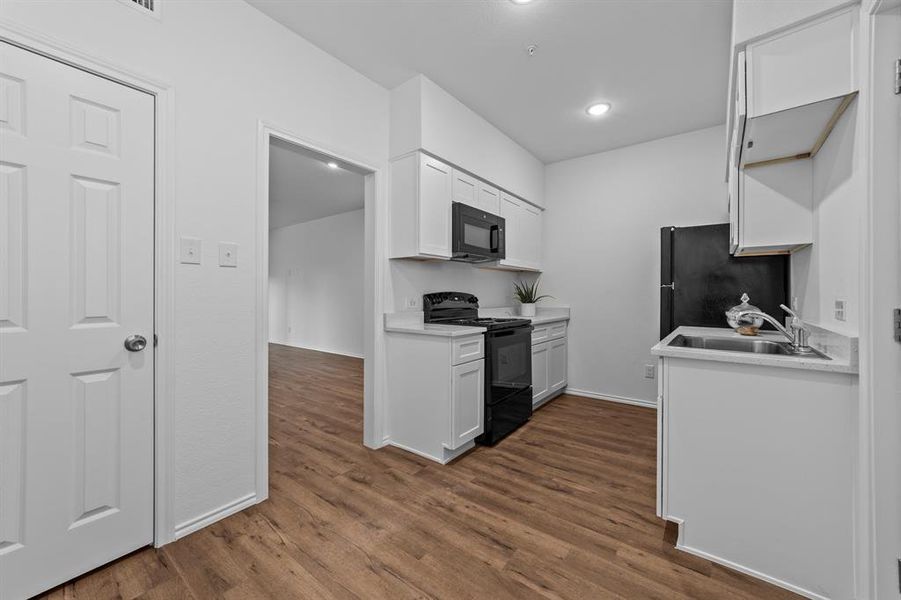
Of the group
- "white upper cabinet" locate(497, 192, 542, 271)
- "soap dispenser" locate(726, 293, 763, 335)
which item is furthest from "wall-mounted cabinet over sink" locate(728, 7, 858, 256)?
"white upper cabinet" locate(497, 192, 542, 271)

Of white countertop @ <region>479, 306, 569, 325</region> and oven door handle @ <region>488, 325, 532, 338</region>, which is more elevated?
white countertop @ <region>479, 306, 569, 325</region>

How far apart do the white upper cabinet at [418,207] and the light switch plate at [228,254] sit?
114 centimetres

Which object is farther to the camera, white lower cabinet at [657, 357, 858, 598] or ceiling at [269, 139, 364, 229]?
ceiling at [269, 139, 364, 229]

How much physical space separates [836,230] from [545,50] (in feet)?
6.13

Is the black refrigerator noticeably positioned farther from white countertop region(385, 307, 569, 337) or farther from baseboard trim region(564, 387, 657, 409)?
white countertop region(385, 307, 569, 337)

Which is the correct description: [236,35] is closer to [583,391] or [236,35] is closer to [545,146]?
[545,146]

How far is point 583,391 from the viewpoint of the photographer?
4293 mm

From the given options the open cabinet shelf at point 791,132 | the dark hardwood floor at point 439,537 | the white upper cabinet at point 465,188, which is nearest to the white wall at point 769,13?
the open cabinet shelf at point 791,132

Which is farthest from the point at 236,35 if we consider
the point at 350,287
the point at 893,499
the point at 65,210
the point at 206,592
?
the point at 350,287

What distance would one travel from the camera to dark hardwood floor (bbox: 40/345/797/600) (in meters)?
1.48

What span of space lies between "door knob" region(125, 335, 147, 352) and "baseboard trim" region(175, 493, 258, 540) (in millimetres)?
853

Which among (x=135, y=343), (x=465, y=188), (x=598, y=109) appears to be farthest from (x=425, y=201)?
(x=135, y=343)

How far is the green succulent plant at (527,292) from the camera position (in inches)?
169

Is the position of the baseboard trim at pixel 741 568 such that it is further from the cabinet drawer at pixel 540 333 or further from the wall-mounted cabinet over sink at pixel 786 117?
the cabinet drawer at pixel 540 333
